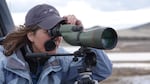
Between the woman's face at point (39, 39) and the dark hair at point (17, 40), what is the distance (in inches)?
1.4

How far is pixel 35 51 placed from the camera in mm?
3500

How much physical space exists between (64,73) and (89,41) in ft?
2.37

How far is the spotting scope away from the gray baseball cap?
24 centimetres

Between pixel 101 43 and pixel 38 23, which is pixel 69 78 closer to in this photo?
pixel 38 23

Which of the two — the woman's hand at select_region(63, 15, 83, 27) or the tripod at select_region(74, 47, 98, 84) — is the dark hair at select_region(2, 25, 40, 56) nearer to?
the woman's hand at select_region(63, 15, 83, 27)

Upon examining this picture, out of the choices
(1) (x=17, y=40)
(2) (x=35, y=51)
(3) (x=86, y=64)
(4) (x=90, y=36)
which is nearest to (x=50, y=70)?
(2) (x=35, y=51)

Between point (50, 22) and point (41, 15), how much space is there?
0.44ft

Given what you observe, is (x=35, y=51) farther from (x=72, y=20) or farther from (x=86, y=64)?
(x=86, y=64)

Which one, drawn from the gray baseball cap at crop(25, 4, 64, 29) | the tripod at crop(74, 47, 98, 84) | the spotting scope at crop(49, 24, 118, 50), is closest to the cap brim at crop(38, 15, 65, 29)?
the gray baseball cap at crop(25, 4, 64, 29)

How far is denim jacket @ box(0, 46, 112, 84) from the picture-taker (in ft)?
11.3

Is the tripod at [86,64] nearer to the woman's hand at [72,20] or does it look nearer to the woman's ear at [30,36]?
the woman's hand at [72,20]

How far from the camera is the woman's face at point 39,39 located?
3428 millimetres

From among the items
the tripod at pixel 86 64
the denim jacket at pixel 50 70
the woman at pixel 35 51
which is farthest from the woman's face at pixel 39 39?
the tripod at pixel 86 64

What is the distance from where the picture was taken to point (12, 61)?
350 centimetres
